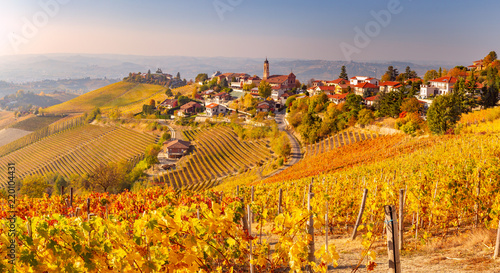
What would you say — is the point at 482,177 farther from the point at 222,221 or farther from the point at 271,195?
the point at 222,221

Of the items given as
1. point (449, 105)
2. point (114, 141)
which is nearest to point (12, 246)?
point (449, 105)

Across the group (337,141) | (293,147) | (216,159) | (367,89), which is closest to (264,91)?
(367,89)

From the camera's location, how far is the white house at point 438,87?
143 ft

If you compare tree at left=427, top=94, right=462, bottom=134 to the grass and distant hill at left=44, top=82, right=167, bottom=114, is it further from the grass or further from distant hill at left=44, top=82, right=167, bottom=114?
distant hill at left=44, top=82, right=167, bottom=114

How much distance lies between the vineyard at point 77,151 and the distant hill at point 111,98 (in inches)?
1318

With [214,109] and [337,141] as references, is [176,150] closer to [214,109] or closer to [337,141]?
[214,109]

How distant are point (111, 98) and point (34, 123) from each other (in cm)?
2867

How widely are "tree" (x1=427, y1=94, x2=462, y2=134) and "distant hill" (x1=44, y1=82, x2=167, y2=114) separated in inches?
4008

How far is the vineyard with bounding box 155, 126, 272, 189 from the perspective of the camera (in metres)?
40.5

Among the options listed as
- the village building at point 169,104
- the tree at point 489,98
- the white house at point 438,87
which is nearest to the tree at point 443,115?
the tree at point 489,98

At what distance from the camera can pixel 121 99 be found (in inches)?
4523

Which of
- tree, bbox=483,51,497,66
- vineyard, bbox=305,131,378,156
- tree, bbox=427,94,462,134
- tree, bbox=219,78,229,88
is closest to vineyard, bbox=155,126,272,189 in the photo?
vineyard, bbox=305,131,378,156

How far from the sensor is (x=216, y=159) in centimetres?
4697

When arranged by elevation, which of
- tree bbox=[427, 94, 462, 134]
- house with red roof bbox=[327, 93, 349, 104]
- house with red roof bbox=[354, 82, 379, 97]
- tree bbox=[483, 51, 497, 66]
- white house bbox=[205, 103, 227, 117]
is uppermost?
tree bbox=[483, 51, 497, 66]
